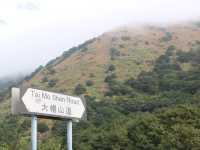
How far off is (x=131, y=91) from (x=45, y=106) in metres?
89.4

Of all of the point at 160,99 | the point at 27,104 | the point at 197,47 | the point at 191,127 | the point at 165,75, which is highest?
the point at 197,47

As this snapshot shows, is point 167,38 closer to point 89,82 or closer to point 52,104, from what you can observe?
point 89,82

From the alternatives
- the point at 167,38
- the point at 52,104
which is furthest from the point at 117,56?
the point at 52,104

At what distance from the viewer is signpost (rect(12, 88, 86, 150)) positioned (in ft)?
54.3

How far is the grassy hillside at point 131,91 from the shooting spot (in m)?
64.8

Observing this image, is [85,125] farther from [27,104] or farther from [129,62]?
[27,104]

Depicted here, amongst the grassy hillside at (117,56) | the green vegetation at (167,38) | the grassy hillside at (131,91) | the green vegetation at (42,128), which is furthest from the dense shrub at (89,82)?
the green vegetation at (167,38)

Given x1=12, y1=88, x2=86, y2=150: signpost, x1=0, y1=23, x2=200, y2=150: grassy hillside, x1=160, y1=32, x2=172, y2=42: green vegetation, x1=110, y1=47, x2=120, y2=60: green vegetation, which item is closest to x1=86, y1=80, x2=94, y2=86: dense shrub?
x1=0, y1=23, x2=200, y2=150: grassy hillside

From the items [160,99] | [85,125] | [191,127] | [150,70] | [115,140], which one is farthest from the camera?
[150,70]

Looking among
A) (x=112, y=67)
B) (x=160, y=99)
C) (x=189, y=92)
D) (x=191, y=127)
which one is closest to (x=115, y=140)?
(x=191, y=127)

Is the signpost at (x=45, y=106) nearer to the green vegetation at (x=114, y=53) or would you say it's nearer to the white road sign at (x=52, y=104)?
the white road sign at (x=52, y=104)

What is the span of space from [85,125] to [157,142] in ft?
69.7

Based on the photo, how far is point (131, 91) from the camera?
350ft

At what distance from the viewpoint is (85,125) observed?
8419 centimetres
